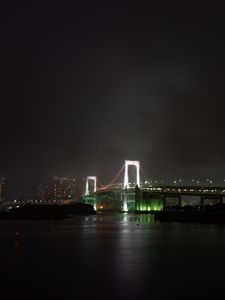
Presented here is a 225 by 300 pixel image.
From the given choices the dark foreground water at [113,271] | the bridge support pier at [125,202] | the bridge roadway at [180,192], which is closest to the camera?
the dark foreground water at [113,271]

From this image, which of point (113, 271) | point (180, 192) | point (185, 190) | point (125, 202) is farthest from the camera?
point (125, 202)

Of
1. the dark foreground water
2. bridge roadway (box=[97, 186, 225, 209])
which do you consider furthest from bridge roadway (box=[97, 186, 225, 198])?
the dark foreground water

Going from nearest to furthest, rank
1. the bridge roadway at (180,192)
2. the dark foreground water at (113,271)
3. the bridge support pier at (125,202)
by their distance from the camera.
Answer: the dark foreground water at (113,271), the bridge roadway at (180,192), the bridge support pier at (125,202)

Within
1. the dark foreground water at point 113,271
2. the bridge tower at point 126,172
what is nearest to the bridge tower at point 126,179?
the bridge tower at point 126,172

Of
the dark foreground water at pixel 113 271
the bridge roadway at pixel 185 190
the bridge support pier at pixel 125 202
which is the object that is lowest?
the dark foreground water at pixel 113 271

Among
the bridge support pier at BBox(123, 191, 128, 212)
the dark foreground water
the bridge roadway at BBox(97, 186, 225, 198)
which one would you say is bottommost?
the dark foreground water

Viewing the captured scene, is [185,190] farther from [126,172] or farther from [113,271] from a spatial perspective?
[113,271]

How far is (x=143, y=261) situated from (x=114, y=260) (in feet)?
3.27

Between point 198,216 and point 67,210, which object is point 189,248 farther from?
point 67,210

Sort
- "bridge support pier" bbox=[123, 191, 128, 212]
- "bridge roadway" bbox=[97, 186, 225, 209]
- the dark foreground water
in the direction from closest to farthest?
the dark foreground water
"bridge roadway" bbox=[97, 186, 225, 209]
"bridge support pier" bbox=[123, 191, 128, 212]

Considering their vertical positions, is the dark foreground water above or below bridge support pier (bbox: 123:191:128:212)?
below

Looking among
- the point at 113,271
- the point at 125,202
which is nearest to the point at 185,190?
the point at 125,202

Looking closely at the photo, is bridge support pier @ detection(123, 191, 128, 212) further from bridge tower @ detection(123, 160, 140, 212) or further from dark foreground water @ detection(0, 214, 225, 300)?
dark foreground water @ detection(0, 214, 225, 300)

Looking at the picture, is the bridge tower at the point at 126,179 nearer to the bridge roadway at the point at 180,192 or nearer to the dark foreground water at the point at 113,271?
the bridge roadway at the point at 180,192
